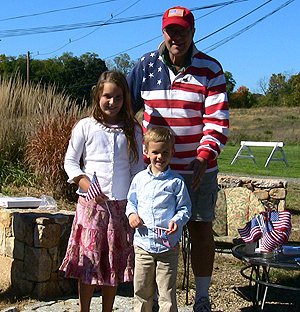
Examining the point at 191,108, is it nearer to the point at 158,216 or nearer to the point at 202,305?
the point at 158,216

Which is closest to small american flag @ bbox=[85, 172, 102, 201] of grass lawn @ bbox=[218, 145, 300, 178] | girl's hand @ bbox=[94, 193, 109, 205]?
girl's hand @ bbox=[94, 193, 109, 205]

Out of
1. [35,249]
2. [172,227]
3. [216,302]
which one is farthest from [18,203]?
[172,227]

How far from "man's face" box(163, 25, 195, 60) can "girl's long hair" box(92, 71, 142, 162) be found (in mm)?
326

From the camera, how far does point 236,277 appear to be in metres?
5.75

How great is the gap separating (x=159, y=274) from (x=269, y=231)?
1.14 meters

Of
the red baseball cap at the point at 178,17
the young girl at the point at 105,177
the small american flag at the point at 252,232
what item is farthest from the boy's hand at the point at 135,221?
the small american flag at the point at 252,232

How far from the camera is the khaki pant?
3.75 m

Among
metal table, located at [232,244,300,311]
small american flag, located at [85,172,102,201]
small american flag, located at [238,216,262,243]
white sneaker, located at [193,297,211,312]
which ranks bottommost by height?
white sneaker, located at [193,297,211,312]

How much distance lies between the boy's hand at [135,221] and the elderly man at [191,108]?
40 centimetres

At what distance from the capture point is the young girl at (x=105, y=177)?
395 centimetres

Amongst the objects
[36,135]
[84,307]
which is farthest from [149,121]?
[36,135]

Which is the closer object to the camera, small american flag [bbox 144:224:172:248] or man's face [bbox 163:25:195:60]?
small american flag [bbox 144:224:172:248]

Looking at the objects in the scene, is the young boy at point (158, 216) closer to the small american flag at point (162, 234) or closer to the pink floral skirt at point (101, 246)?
the small american flag at point (162, 234)

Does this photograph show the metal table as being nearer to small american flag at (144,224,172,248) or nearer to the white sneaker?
the white sneaker
